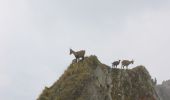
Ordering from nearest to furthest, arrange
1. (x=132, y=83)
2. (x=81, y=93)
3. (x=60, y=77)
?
(x=81, y=93) < (x=60, y=77) < (x=132, y=83)

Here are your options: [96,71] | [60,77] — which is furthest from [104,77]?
[60,77]

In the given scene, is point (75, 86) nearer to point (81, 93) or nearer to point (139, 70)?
point (81, 93)

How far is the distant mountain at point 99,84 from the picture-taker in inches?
2368

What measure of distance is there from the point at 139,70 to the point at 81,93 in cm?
1730

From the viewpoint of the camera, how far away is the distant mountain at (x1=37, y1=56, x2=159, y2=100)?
6016 cm

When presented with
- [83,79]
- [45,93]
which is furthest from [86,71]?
[45,93]

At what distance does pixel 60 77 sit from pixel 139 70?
640 inches

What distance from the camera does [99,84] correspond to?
6294 centimetres

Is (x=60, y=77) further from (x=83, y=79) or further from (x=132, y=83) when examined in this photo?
(x=132, y=83)

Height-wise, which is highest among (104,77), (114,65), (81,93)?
(114,65)

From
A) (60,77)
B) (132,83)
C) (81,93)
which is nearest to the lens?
(81,93)

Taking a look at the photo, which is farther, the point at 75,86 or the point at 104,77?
the point at 104,77

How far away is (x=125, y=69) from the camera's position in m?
72.5

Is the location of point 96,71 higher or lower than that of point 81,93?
higher
